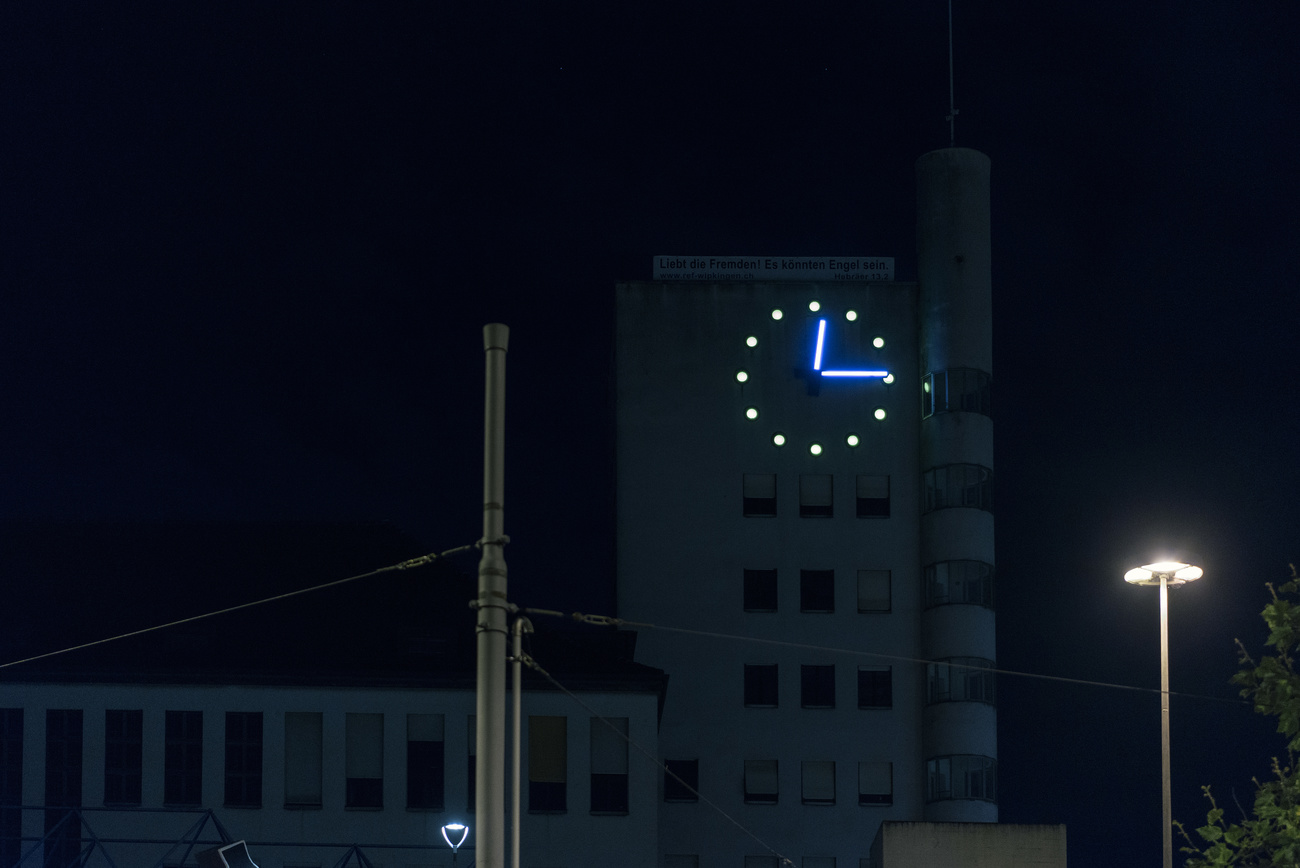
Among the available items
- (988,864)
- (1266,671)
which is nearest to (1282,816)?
(1266,671)

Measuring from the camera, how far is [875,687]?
62.5 m

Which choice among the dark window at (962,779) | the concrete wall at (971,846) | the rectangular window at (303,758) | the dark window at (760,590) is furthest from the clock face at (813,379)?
the concrete wall at (971,846)

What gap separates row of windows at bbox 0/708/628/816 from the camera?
49.9 m

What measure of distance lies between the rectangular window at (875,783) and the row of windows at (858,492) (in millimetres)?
9847

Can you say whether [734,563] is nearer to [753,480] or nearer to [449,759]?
[753,480]

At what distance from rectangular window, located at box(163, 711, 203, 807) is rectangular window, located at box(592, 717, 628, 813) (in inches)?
486

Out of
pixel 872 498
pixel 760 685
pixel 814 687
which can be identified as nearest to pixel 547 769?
pixel 760 685

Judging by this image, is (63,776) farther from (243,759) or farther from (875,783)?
(875,783)

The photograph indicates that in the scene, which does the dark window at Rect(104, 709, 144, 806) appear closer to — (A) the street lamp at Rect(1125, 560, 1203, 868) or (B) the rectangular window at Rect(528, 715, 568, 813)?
(B) the rectangular window at Rect(528, 715, 568, 813)

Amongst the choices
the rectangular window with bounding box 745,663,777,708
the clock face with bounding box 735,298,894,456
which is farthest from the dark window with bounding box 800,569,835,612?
the clock face with bounding box 735,298,894,456

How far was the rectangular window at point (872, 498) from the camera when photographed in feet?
210

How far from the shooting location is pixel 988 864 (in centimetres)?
3419

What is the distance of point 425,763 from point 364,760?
1.94 meters

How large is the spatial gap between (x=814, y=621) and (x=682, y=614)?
17.1 feet
